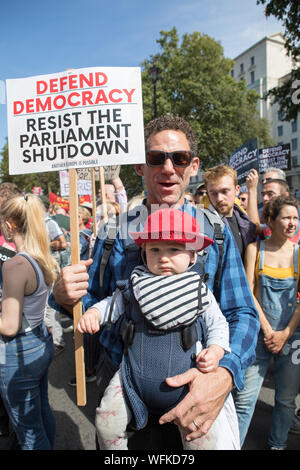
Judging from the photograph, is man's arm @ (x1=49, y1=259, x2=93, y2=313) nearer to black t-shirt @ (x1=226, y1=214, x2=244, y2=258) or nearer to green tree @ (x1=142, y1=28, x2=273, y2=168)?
black t-shirt @ (x1=226, y1=214, x2=244, y2=258)

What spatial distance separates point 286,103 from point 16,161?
1278cm

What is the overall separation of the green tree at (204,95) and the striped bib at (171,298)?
21789 mm

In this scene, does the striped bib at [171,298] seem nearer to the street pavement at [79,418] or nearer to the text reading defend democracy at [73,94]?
the text reading defend democracy at [73,94]

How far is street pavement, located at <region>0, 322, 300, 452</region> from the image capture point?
2.95m

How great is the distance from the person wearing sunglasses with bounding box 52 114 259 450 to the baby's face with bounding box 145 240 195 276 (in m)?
0.11

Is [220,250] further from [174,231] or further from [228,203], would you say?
[228,203]

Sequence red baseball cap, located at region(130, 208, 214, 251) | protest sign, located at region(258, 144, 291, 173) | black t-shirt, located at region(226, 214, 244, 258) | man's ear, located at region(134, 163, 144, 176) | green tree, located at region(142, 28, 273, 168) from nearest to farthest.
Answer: red baseball cap, located at region(130, 208, 214, 251) → man's ear, located at region(134, 163, 144, 176) → black t-shirt, located at region(226, 214, 244, 258) → protest sign, located at region(258, 144, 291, 173) → green tree, located at region(142, 28, 273, 168)

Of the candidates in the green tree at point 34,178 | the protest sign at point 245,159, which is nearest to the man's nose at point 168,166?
the protest sign at point 245,159

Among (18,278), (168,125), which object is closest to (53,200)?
(18,278)

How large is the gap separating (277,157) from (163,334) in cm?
654

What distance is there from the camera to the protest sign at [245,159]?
4821 mm

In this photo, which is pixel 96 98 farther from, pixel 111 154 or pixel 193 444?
pixel 193 444

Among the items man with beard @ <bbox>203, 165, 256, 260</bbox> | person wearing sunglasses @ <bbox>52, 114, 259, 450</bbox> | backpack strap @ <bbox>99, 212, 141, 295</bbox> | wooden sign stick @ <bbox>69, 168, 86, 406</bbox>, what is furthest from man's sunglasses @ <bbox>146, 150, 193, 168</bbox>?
man with beard @ <bbox>203, 165, 256, 260</bbox>

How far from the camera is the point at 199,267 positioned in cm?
148
